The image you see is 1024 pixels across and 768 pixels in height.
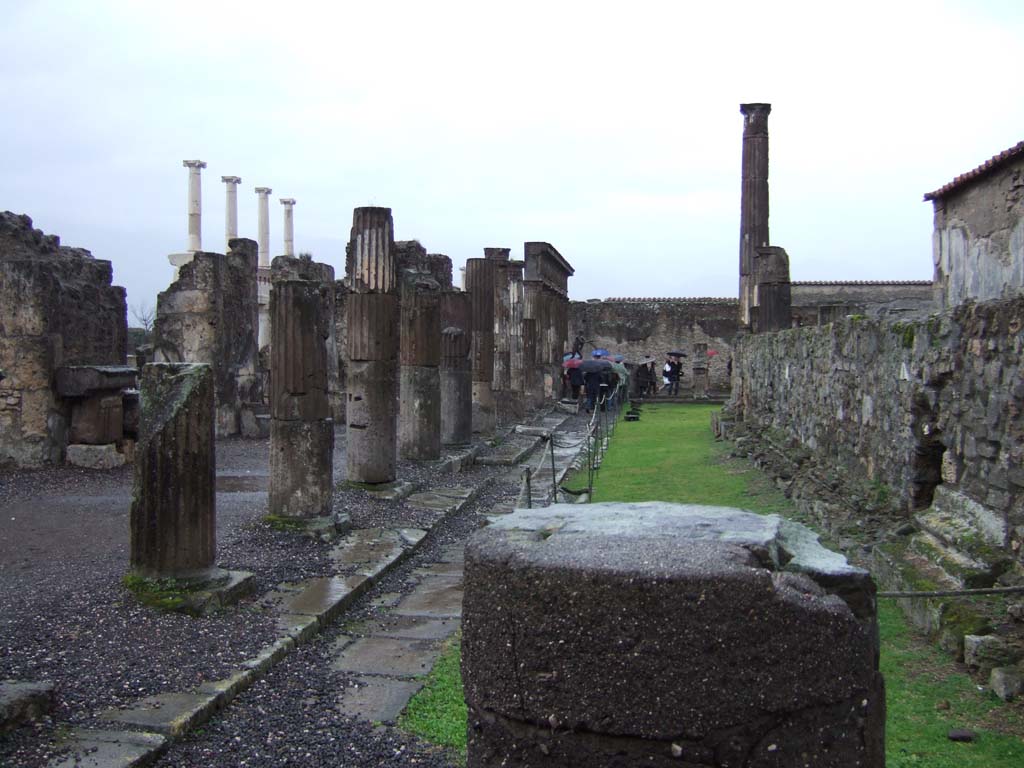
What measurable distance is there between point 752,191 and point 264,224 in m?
28.7

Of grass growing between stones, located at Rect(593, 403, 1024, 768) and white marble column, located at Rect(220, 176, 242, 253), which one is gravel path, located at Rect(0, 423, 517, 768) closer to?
grass growing between stones, located at Rect(593, 403, 1024, 768)

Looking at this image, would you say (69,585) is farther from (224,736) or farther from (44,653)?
(224,736)

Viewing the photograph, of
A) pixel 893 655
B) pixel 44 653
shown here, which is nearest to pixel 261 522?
pixel 44 653

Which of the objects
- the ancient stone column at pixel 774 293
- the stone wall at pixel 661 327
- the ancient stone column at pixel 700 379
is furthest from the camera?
the stone wall at pixel 661 327

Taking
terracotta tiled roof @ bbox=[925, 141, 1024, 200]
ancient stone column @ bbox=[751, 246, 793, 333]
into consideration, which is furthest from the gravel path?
ancient stone column @ bbox=[751, 246, 793, 333]

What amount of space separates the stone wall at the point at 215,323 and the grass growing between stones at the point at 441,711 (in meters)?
10.7

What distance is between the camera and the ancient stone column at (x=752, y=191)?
28.7 meters

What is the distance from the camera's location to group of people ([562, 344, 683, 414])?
2751 cm

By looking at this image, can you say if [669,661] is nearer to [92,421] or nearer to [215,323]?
[92,421]

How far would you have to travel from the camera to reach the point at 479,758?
3.04 meters

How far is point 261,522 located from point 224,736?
14.4 feet

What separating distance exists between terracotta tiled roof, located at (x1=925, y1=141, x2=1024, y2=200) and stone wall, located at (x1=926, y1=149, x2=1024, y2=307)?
0.05 feet

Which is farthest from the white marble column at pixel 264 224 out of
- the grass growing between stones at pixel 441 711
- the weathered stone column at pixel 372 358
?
the grass growing between stones at pixel 441 711

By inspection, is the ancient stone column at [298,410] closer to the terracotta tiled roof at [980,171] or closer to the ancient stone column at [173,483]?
the ancient stone column at [173,483]
